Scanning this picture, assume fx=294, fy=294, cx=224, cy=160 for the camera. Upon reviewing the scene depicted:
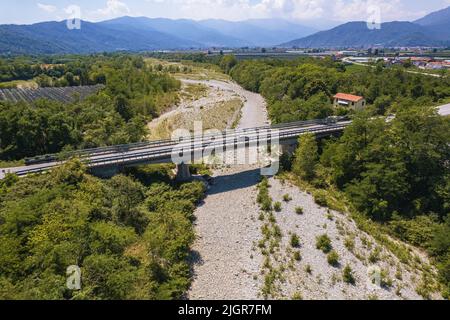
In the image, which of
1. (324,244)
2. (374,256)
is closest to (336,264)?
(324,244)

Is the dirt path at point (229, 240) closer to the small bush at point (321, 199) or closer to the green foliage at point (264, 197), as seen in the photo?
the green foliage at point (264, 197)

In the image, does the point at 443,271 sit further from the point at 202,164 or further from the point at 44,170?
the point at 44,170

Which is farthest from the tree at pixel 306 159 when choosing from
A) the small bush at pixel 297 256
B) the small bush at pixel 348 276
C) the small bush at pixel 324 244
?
the small bush at pixel 348 276

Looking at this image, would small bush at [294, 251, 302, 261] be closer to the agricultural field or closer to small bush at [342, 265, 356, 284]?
small bush at [342, 265, 356, 284]

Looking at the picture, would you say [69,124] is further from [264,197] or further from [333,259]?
[333,259]

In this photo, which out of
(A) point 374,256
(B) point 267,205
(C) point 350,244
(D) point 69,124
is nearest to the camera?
(A) point 374,256
